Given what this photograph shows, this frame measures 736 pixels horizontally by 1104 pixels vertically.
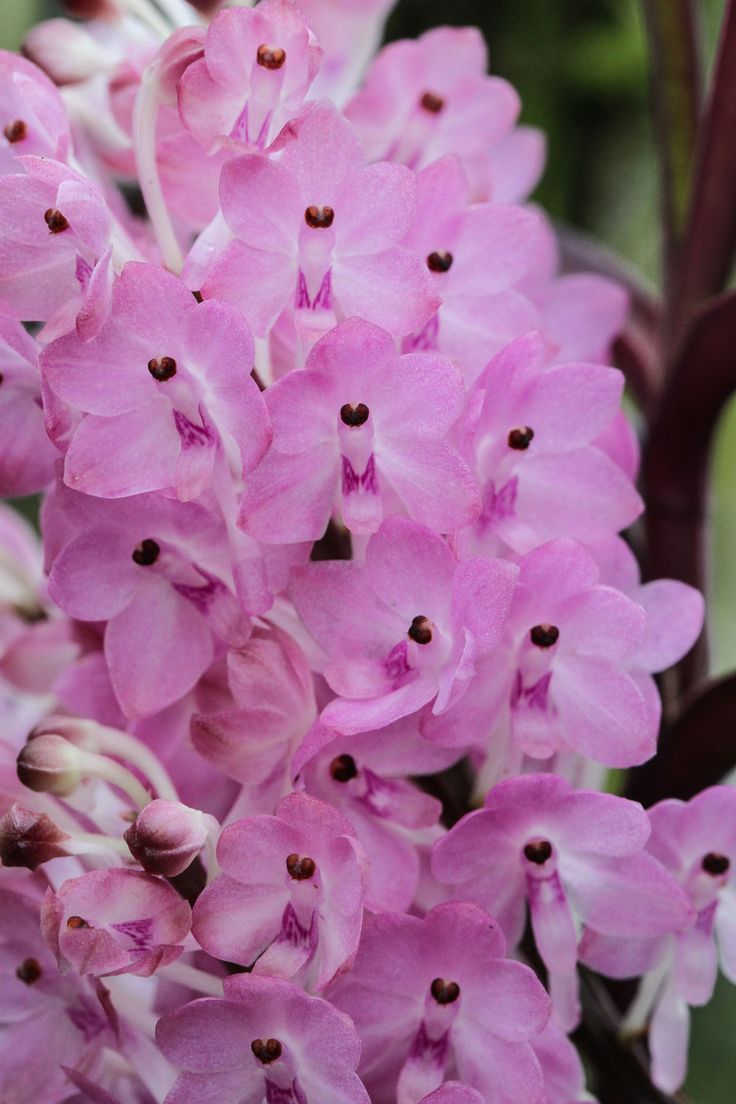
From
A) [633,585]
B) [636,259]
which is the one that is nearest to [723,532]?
[636,259]

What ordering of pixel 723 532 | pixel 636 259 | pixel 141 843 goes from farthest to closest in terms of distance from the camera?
1. pixel 636 259
2. pixel 723 532
3. pixel 141 843

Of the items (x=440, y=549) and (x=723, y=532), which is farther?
(x=723, y=532)

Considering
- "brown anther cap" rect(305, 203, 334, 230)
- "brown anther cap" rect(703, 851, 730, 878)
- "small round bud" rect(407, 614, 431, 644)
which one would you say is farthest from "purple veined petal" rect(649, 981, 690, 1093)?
"brown anther cap" rect(305, 203, 334, 230)

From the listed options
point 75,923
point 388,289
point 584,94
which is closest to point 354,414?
point 388,289

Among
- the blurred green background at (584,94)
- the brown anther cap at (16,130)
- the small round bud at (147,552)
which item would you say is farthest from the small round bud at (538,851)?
the blurred green background at (584,94)

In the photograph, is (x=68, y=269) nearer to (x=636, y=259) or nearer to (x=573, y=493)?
(x=573, y=493)

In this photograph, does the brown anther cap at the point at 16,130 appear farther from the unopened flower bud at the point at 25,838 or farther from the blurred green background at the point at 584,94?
the blurred green background at the point at 584,94
